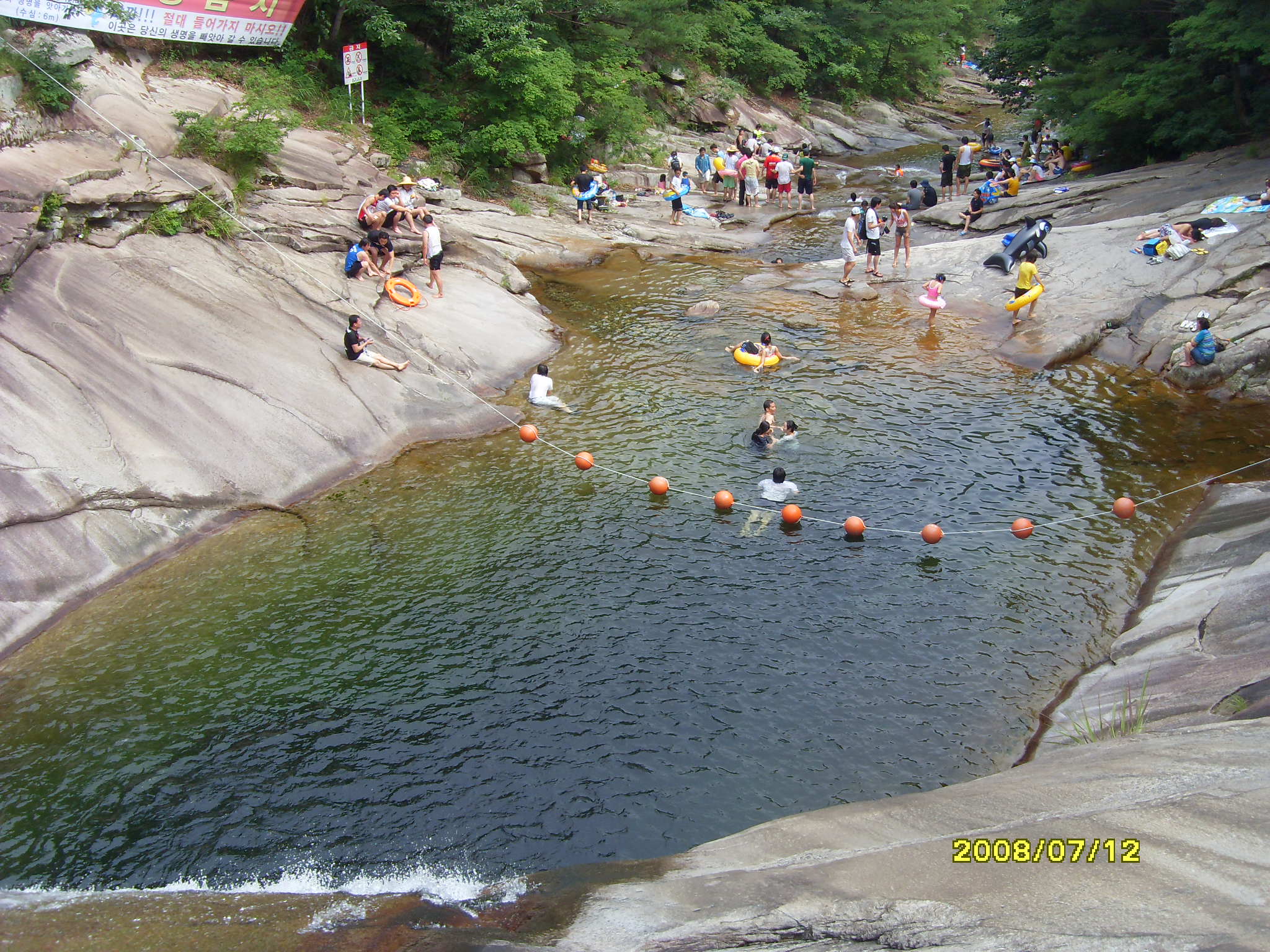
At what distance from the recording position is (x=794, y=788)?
1009 cm

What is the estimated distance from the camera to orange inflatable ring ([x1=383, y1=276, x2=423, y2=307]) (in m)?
20.5

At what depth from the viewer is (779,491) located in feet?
51.5

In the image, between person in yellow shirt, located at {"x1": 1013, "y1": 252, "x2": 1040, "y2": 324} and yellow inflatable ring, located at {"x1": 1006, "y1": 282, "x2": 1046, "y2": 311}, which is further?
yellow inflatable ring, located at {"x1": 1006, "y1": 282, "x2": 1046, "y2": 311}

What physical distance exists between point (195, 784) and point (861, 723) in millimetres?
7806

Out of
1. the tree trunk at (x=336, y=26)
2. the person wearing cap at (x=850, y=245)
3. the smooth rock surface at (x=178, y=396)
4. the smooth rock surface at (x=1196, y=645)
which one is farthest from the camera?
the tree trunk at (x=336, y=26)

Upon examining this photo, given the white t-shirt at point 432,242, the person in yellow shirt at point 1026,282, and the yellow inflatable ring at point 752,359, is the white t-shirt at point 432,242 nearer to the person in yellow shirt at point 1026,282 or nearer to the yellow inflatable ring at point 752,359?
the yellow inflatable ring at point 752,359

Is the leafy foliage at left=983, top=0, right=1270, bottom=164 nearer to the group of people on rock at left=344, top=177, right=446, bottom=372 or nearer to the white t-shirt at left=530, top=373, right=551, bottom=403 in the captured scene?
the white t-shirt at left=530, top=373, right=551, bottom=403

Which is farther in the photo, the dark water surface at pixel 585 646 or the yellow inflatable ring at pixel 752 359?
the yellow inflatable ring at pixel 752 359

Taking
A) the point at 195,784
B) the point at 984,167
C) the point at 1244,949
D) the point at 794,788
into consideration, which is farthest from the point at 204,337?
the point at 984,167

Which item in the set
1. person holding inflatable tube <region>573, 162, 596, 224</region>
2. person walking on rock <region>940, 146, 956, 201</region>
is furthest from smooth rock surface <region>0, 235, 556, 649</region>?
person walking on rock <region>940, 146, 956, 201</region>

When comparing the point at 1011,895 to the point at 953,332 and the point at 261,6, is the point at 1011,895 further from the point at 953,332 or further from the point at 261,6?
the point at 261,6

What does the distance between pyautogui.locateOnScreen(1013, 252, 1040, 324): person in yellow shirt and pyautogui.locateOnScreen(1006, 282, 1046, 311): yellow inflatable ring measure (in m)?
0.06

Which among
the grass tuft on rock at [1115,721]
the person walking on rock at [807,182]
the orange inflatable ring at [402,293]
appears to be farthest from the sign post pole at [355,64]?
the grass tuft on rock at [1115,721]
